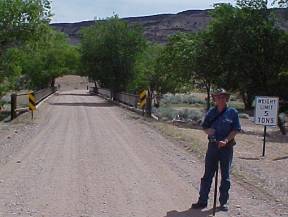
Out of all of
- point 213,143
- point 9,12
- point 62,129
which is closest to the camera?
point 213,143

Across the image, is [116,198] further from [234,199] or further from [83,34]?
[83,34]

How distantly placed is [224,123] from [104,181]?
10.2ft

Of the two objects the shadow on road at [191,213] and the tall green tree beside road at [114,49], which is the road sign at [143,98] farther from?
the shadow on road at [191,213]

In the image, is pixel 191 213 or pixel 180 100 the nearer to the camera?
pixel 191 213

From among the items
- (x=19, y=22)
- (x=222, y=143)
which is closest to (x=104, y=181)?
(x=222, y=143)

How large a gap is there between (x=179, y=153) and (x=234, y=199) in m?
6.10

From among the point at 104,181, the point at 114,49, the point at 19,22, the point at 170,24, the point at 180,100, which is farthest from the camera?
the point at 170,24

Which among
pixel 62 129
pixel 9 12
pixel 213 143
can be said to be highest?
pixel 9 12

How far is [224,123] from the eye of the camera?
319 inches

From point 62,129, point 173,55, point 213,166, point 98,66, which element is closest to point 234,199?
point 213,166

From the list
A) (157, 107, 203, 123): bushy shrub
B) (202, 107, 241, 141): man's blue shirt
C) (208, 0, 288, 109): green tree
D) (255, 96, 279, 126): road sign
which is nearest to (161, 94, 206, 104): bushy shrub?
(157, 107, 203, 123): bushy shrub

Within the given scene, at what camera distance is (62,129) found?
72.4ft

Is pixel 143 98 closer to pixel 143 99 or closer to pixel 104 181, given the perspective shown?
pixel 143 99

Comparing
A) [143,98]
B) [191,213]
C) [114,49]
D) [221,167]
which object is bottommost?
[191,213]
